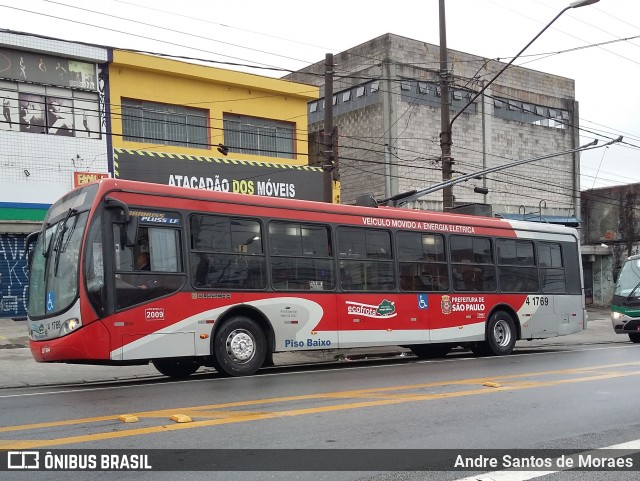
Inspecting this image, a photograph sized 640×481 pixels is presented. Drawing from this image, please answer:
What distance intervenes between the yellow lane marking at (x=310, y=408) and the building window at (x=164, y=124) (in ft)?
46.1

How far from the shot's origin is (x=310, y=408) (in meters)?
7.91

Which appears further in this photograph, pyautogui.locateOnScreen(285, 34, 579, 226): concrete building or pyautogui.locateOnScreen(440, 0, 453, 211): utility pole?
pyautogui.locateOnScreen(285, 34, 579, 226): concrete building

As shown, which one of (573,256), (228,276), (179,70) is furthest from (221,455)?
(179,70)

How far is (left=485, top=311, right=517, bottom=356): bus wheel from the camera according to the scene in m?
16.4

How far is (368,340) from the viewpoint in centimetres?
1378

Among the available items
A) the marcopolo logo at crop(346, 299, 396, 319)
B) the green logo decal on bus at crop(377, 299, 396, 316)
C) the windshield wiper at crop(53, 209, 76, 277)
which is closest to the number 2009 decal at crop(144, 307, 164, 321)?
the windshield wiper at crop(53, 209, 76, 277)

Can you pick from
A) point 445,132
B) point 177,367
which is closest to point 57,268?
point 177,367

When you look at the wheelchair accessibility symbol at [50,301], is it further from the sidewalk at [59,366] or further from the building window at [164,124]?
the building window at [164,124]

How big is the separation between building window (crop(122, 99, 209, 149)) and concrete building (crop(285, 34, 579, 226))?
21.7ft

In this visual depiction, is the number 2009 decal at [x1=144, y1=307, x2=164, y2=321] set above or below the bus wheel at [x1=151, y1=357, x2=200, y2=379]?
above

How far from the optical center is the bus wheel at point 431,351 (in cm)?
1642

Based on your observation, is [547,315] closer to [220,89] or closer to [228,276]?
[228,276]

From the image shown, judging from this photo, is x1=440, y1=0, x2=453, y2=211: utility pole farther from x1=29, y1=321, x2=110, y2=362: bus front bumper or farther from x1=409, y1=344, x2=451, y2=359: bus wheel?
x1=29, y1=321, x2=110, y2=362: bus front bumper

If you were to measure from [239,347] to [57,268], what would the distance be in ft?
10.5
